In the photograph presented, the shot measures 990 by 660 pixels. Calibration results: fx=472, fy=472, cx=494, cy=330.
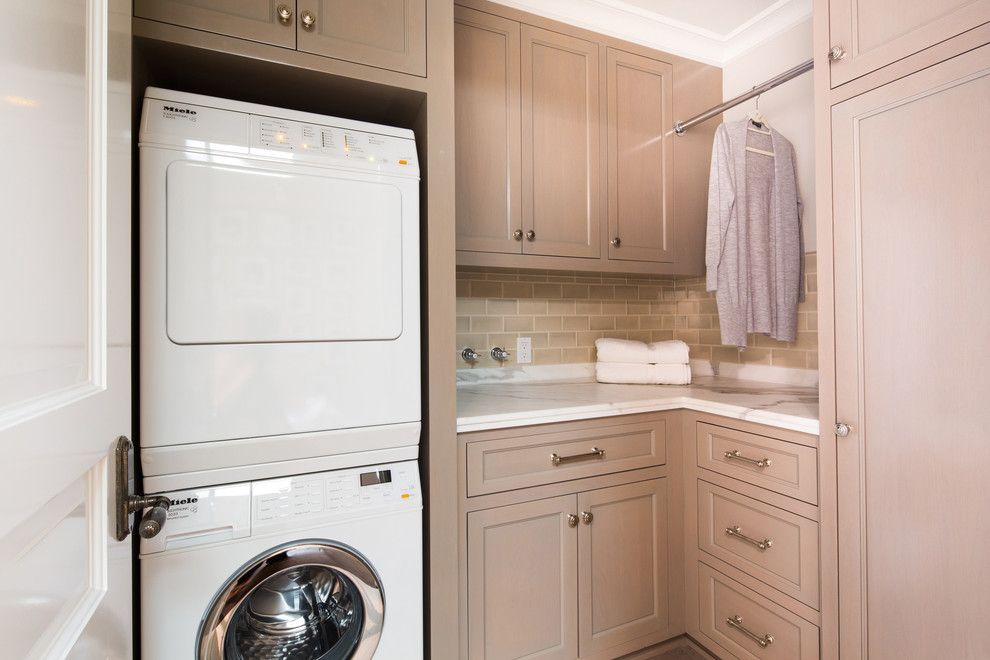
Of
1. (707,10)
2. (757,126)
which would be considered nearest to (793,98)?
(757,126)

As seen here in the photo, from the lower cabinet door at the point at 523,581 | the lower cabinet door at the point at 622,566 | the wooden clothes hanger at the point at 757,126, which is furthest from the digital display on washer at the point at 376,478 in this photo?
the wooden clothes hanger at the point at 757,126

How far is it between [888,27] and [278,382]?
177 centimetres

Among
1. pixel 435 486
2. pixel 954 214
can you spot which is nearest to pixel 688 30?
pixel 954 214

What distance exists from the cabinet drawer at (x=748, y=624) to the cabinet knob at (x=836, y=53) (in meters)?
1.64

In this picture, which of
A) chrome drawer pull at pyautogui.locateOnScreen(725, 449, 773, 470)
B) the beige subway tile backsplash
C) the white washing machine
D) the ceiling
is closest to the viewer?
the white washing machine

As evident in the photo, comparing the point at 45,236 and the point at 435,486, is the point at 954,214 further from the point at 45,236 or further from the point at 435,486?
the point at 45,236

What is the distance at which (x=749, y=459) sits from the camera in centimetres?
159

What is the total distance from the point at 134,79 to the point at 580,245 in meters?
1.53

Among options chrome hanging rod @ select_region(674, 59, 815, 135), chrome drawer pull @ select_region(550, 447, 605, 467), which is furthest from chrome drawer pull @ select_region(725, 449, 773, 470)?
chrome hanging rod @ select_region(674, 59, 815, 135)

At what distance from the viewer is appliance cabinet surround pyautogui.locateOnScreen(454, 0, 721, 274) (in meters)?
1.82

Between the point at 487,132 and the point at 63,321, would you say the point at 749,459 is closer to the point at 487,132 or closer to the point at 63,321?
the point at 487,132

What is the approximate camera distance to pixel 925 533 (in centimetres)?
115

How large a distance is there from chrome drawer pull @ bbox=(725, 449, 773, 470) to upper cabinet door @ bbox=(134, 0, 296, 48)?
1.82 metres

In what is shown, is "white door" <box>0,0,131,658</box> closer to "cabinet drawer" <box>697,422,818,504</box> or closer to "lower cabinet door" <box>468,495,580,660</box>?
"lower cabinet door" <box>468,495,580,660</box>
